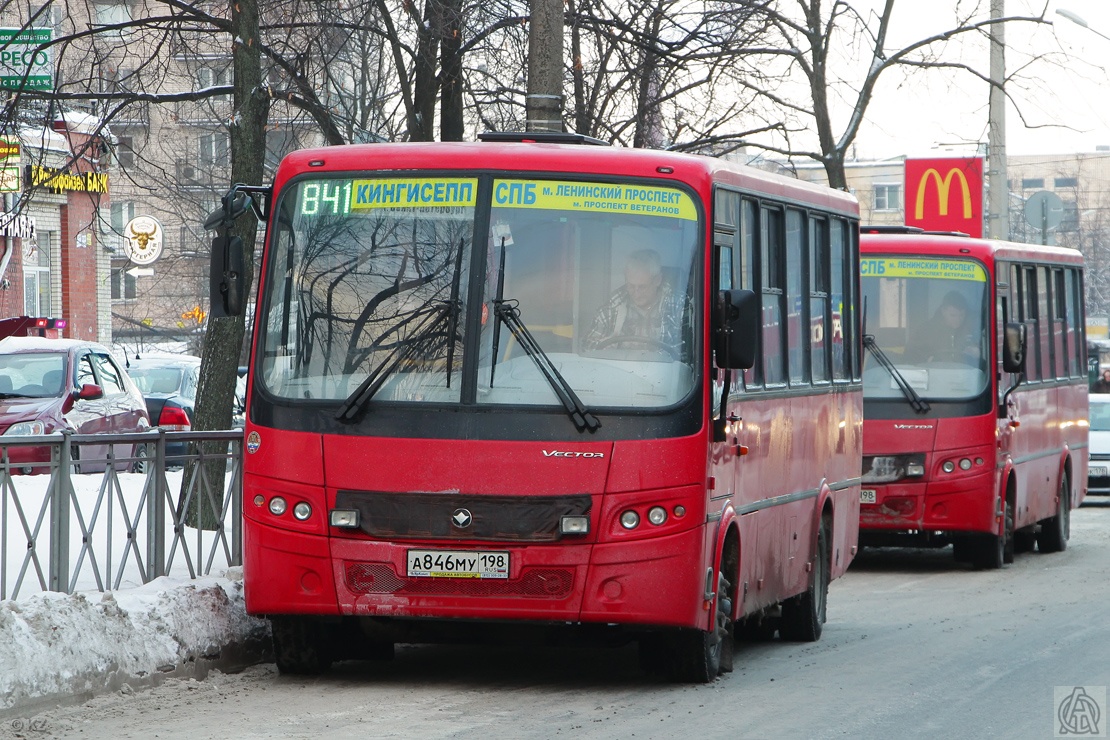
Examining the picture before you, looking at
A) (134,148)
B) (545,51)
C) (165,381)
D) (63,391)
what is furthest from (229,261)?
(165,381)

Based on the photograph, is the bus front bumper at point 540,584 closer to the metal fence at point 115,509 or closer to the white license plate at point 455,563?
the white license plate at point 455,563

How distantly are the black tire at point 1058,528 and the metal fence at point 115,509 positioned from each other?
11439 millimetres

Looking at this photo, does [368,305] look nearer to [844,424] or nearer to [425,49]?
[844,424]

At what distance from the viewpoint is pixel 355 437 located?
903 centimetres

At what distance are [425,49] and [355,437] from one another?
8.74 metres

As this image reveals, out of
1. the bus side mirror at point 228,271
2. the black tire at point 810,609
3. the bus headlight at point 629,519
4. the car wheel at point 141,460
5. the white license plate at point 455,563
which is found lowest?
the black tire at point 810,609

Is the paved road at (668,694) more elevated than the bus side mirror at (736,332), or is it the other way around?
the bus side mirror at (736,332)

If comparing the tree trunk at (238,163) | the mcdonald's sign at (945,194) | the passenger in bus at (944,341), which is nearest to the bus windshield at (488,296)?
the tree trunk at (238,163)

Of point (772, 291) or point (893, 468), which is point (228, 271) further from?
point (893, 468)

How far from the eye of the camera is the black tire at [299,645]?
9.54 m

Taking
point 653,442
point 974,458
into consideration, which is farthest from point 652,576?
point 974,458

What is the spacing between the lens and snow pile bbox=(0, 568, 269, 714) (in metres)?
8.31

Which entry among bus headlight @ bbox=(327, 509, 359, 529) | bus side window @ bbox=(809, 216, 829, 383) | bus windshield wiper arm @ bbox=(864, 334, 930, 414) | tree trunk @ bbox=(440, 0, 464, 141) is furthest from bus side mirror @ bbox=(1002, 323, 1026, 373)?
bus headlight @ bbox=(327, 509, 359, 529)

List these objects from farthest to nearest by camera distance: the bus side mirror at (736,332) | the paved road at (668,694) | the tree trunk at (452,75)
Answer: the tree trunk at (452,75) < the bus side mirror at (736,332) < the paved road at (668,694)
